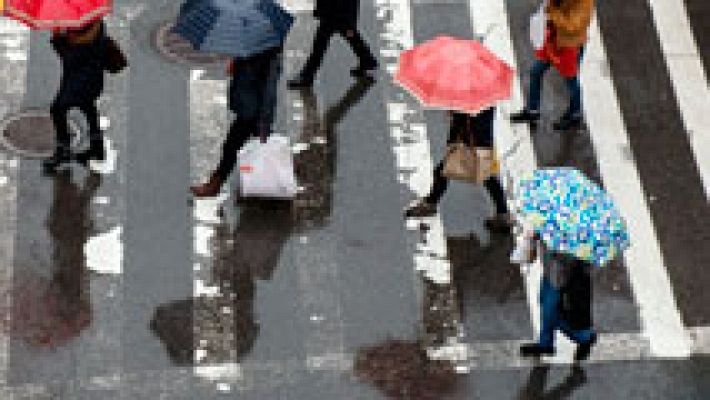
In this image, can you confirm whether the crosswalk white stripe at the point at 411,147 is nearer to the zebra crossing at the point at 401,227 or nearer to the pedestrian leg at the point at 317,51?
the zebra crossing at the point at 401,227

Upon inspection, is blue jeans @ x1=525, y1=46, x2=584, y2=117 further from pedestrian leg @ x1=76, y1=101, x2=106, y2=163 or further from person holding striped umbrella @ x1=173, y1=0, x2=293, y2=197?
pedestrian leg @ x1=76, y1=101, x2=106, y2=163

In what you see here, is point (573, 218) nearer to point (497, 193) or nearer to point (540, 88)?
point (497, 193)

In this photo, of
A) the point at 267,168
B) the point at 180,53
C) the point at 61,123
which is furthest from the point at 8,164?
the point at 267,168

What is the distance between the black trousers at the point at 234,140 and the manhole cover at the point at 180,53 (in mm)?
1774

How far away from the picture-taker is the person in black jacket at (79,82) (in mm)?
11414

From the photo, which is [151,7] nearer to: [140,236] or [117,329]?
[140,236]

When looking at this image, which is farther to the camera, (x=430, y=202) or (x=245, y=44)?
(x=430, y=202)

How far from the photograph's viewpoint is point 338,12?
1310 centimetres

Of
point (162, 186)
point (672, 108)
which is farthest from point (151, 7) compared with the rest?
point (672, 108)

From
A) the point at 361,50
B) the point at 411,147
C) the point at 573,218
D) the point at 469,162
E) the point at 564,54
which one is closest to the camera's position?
the point at 573,218

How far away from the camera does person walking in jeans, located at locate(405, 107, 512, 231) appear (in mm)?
11273

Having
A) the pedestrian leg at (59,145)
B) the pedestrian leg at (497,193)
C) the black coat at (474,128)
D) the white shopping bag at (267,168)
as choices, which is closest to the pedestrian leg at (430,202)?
the pedestrian leg at (497,193)

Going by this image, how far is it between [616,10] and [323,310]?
209 inches

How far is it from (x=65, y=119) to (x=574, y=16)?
4.35 m
